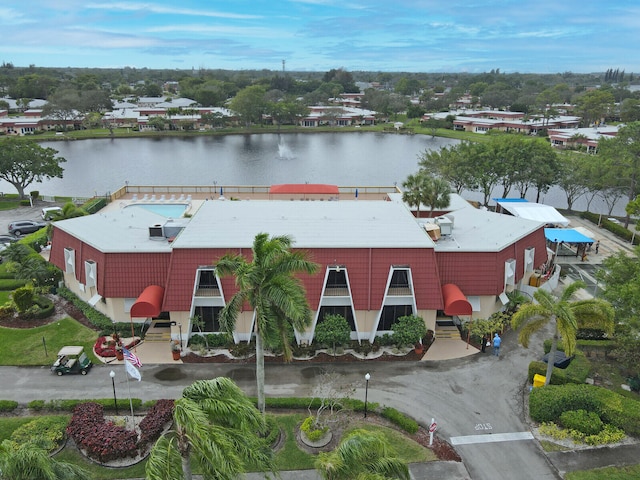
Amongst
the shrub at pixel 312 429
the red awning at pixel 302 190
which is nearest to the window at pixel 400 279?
the shrub at pixel 312 429

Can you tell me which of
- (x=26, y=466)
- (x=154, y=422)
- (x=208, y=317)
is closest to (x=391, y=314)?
(x=208, y=317)

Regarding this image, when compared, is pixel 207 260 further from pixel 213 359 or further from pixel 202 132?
pixel 202 132

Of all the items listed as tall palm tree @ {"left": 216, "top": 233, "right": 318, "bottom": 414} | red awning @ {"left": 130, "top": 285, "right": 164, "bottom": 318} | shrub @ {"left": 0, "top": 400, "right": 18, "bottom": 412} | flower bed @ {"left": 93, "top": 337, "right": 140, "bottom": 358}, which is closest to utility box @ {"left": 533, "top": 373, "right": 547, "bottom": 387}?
tall palm tree @ {"left": 216, "top": 233, "right": 318, "bottom": 414}

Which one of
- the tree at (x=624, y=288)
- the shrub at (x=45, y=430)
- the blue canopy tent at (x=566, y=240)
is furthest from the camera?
the blue canopy tent at (x=566, y=240)

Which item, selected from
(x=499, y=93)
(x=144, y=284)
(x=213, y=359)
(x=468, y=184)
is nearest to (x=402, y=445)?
(x=213, y=359)

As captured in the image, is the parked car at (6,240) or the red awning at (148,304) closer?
the red awning at (148,304)

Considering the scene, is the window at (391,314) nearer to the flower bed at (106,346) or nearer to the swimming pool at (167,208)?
the flower bed at (106,346)

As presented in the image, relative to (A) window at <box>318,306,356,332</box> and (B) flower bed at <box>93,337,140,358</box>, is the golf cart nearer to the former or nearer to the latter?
(B) flower bed at <box>93,337,140,358</box>
